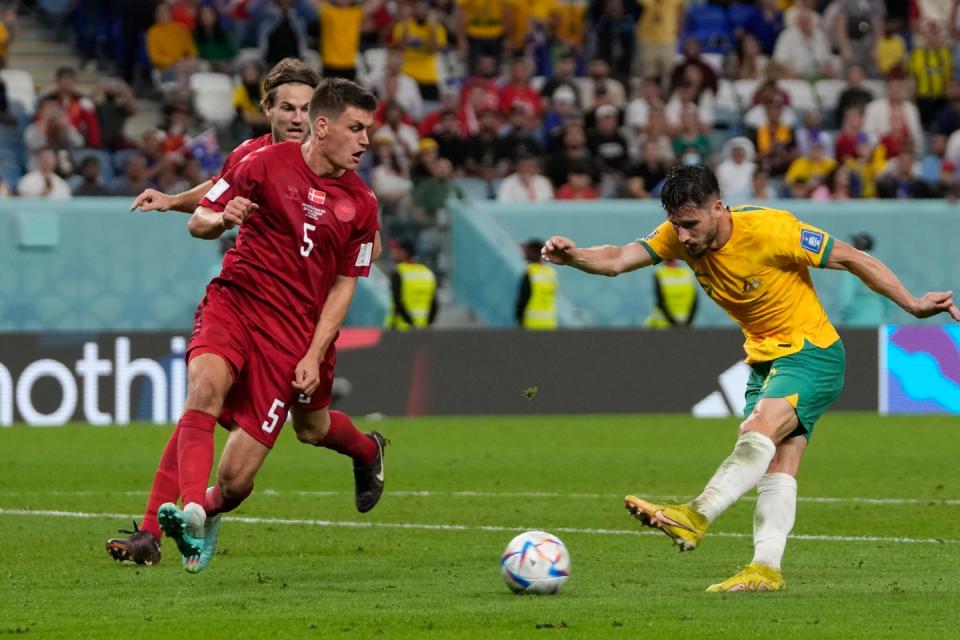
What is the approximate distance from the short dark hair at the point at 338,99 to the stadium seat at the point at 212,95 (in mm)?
13609

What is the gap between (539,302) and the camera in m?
19.9

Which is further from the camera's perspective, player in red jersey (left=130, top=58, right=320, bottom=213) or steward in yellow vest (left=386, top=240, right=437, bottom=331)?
steward in yellow vest (left=386, top=240, right=437, bottom=331)

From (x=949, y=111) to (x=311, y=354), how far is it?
1747 cm

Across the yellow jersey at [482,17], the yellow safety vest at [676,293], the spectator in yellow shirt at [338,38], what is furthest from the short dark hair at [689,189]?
the yellow jersey at [482,17]

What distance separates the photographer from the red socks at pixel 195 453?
7.77 meters

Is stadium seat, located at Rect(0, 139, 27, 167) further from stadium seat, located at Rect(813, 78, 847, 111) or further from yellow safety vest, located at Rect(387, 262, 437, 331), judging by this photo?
stadium seat, located at Rect(813, 78, 847, 111)

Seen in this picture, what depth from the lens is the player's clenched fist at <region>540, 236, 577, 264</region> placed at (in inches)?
324

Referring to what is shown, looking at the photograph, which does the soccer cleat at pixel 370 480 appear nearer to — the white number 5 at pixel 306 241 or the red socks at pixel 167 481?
the red socks at pixel 167 481

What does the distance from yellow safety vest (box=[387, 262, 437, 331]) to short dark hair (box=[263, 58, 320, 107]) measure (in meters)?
10.8

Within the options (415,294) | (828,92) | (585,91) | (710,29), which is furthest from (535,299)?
(710,29)

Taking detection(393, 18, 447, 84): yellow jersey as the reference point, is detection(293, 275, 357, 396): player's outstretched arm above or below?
below

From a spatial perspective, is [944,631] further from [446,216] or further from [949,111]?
[949,111]

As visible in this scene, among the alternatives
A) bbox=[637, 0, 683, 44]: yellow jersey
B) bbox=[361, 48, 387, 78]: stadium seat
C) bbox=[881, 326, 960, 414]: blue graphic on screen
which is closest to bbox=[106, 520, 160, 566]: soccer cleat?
bbox=[881, 326, 960, 414]: blue graphic on screen

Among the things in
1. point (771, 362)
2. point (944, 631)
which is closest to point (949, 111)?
point (771, 362)
